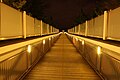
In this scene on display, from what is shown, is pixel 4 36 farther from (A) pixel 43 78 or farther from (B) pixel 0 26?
(A) pixel 43 78

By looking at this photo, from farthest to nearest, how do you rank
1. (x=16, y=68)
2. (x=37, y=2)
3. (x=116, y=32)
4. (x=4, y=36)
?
(x=37, y=2)
(x=116, y=32)
(x=4, y=36)
(x=16, y=68)

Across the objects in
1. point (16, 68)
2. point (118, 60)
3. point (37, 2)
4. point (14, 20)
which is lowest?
point (16, 68)

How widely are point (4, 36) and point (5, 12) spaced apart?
728 millimetres

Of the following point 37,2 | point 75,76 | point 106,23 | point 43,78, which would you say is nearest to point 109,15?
point 106,23

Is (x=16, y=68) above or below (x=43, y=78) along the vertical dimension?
above

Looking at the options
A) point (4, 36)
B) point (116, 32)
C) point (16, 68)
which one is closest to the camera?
point (16, 68)

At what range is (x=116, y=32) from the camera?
6.88 metres

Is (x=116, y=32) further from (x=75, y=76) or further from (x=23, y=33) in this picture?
(x=23, y=33)

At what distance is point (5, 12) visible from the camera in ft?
21.4

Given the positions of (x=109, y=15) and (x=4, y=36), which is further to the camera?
(x=109, y=15)

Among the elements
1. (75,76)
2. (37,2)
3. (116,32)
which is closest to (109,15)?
(116,32)

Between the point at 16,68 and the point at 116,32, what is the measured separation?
3.18 meters

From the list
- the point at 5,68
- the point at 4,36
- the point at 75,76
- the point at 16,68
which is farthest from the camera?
the point at 75,76

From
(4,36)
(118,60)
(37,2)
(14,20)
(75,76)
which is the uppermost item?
(37,2)
